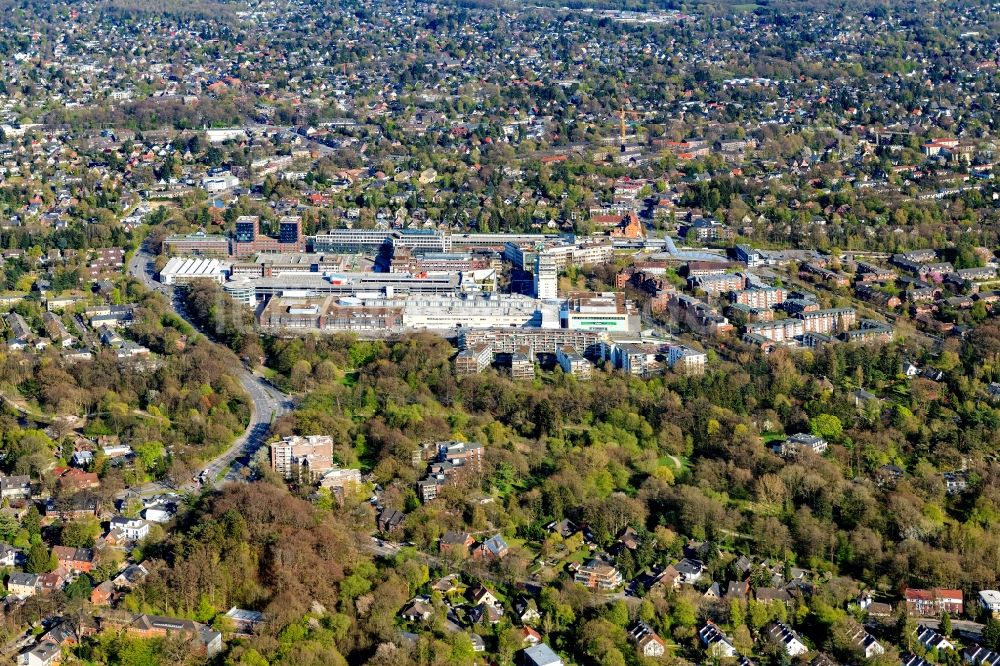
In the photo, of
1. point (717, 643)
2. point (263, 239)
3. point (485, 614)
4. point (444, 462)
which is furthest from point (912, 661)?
point (263, 239)

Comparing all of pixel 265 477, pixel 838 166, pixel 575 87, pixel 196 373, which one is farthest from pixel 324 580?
pixel 575 87

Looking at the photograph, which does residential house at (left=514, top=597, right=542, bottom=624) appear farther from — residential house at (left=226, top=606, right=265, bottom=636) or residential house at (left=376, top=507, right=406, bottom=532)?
residential house at (left=226, top=606, right=265, bottom=636)

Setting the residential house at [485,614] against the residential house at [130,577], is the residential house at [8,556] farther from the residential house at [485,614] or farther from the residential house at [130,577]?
the residential house at [485,614]

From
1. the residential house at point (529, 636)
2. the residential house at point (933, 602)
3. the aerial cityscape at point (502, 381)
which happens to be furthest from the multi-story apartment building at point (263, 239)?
the residential house at point (933, 602)

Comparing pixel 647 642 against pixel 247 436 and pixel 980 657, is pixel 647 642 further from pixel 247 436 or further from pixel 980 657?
pixel 247 436

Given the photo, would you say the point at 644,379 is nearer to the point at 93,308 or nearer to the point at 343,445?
the point at 343,445

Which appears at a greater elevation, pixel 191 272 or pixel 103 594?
pixel 191 272

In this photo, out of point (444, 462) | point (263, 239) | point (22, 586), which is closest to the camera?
point (22, 586)

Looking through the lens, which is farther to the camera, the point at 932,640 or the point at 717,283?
the point at 717,283
